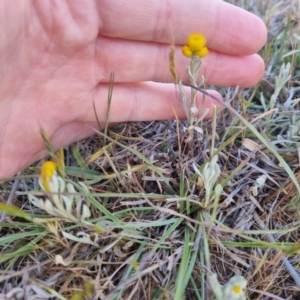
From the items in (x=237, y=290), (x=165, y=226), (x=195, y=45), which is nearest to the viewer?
(x=237, y=290)

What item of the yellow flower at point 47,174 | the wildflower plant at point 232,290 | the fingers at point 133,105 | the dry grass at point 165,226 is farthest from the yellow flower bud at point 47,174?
the fingers at point 133,105

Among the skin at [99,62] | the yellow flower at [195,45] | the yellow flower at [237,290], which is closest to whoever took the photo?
the yellow flower at [237,290]

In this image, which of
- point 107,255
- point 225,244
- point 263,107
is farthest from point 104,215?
point 263,107

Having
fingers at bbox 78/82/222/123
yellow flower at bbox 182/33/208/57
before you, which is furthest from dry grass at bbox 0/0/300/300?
yellow flower at bbox 182/33/208/57

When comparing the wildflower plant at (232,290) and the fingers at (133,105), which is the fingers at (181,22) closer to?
the fingers at (133,105)

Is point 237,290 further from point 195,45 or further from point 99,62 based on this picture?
point 99,62

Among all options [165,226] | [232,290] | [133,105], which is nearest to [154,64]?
[133,105]
